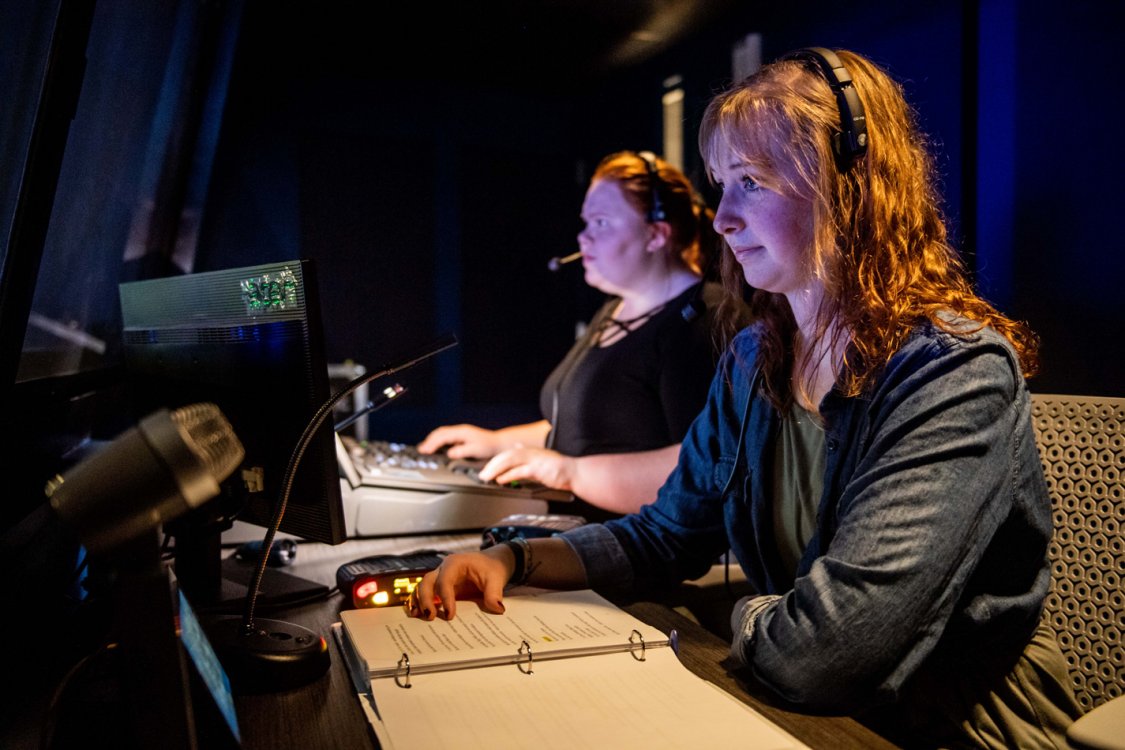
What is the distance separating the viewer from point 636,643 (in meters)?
0.91

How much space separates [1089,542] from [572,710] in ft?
2.32

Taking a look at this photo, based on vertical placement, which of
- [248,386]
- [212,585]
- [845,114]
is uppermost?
[845,114]

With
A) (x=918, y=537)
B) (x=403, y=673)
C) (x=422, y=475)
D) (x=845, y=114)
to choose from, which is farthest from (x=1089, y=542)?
(x=422, y=475)

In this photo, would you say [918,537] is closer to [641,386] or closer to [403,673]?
[403,673]

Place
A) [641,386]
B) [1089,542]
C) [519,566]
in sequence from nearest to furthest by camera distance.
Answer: [1089,542]
[519,566]
[641,386]

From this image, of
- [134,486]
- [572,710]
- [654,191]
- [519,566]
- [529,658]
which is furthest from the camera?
[654,191]

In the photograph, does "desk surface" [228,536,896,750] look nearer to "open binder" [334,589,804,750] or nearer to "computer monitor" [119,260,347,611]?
"open binder" [334,589,804,750]

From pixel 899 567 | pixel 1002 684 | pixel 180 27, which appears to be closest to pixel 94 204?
pixel 180 27

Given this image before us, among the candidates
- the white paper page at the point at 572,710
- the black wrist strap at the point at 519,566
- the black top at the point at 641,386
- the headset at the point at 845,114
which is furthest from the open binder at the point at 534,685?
the black top at the point at 641,386

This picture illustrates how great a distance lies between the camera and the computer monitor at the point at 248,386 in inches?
37.3

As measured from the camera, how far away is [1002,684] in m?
0.96

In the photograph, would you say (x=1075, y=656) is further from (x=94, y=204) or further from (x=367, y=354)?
(x=367, y=354)

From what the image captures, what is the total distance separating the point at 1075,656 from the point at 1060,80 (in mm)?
971

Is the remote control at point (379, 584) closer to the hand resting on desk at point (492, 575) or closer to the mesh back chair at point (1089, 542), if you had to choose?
the hand resting on desk at point (492, 575)
